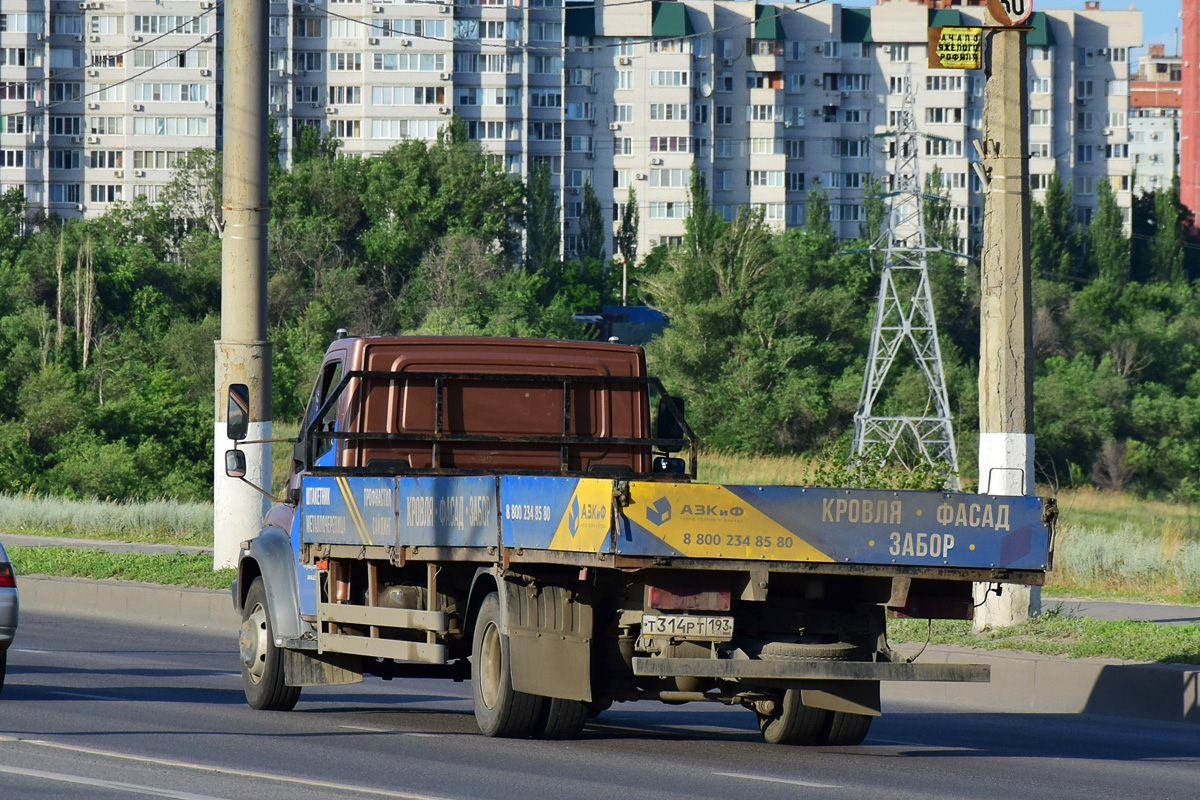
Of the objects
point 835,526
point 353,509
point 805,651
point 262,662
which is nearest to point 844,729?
point 805,651

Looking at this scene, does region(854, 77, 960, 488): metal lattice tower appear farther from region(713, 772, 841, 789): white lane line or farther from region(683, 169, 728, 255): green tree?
region(683, 169, 728, 255): green tree

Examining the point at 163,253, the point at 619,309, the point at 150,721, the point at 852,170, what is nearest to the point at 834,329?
the point at 619,309

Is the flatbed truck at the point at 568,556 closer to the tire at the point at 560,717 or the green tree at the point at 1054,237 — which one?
the tire at the point at 560,717

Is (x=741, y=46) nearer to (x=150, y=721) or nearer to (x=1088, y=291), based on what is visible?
(x=1088, y=291)

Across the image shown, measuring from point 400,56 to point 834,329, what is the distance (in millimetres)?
43897

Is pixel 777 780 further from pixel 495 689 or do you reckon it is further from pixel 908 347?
pixel 908 347

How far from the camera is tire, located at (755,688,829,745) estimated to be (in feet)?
34.7

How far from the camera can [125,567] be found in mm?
22469

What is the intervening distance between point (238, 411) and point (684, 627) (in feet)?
12.0

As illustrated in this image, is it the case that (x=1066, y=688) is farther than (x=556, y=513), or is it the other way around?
(x=1066, y=688)

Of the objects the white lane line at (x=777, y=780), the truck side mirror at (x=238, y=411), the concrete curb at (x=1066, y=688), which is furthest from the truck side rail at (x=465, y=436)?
the concrete curb at (x=1066, y=688)

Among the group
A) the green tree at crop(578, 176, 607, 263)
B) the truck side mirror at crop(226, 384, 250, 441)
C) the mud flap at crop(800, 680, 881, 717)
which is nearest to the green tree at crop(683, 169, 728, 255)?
the green tree at crop(578, 176, 607, 263)

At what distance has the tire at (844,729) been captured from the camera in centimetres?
1058

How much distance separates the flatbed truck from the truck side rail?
2 cm
